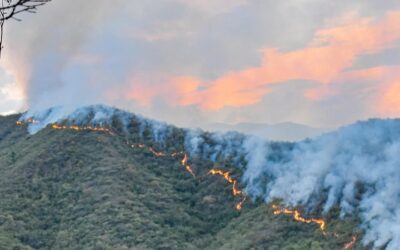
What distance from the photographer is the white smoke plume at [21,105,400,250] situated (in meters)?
103

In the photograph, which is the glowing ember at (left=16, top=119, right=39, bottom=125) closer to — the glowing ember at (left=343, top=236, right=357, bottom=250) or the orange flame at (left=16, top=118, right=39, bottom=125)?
the orange flame at (left=16, top=118, right=39, bottom=125)

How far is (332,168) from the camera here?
120 meters

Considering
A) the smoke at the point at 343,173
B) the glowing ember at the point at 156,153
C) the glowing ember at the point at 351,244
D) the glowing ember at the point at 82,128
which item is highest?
the glowing ember at the point at 82,128

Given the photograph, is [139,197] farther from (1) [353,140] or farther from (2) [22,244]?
(1) [353,140]

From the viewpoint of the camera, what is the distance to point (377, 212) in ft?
335

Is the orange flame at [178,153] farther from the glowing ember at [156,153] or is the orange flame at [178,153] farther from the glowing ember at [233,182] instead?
the glowing ember at [233,182]

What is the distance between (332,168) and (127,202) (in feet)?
134

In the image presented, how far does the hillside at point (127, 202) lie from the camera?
112m

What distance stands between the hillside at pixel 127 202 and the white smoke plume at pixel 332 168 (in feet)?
9.64

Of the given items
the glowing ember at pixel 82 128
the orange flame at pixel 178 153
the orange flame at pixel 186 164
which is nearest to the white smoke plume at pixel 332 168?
the orange flame at pixel 186 164

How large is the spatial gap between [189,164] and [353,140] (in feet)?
137

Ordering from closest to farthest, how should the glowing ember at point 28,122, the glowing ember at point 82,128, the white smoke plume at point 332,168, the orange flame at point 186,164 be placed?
the white smoke plume at point 332,168 < the orange flame at point 186,164 < the glowing ember at point 82,128 < the glowing ember at point 28,122

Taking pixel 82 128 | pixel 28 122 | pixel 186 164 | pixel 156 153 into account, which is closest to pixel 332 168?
pixel 186 164

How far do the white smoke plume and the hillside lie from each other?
2.94 metres
